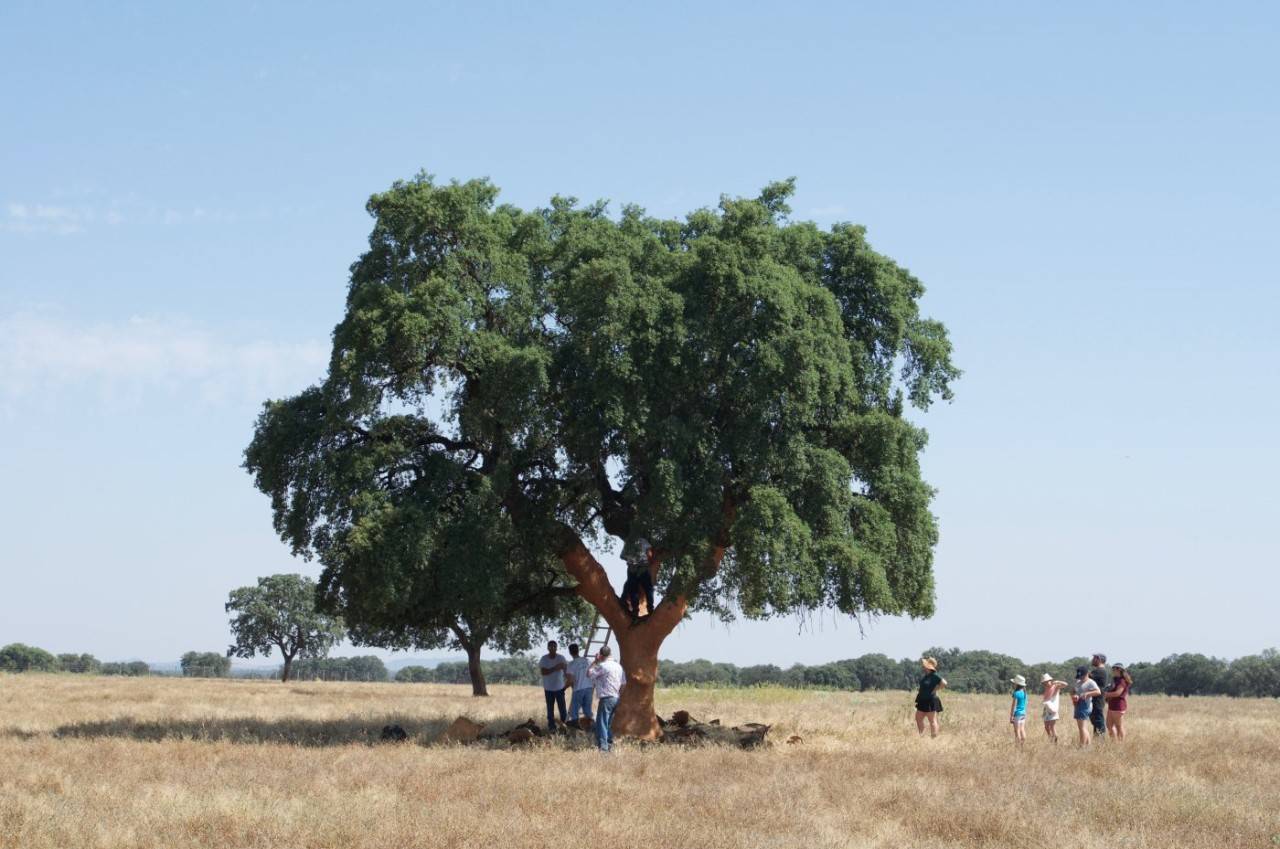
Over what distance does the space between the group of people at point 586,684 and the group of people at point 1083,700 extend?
6953 millimetres

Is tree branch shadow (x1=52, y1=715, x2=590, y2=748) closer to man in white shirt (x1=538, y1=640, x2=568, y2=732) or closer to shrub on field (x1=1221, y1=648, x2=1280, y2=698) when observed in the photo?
man in white shirt (x1=538, y1=640, x2=568, y2=732)

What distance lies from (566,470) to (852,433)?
6.57m

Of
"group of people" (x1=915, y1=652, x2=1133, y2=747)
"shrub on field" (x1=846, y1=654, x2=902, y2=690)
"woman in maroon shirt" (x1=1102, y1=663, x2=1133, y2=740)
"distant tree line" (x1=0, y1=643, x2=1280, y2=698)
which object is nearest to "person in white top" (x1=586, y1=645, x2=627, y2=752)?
"group of people" (x1=915, y1=652, x2=1133, y2=747)

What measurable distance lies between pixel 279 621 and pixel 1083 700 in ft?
256

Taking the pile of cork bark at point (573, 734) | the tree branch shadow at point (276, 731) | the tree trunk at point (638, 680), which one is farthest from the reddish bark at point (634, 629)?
the tree branch shadow at point (276, 731)

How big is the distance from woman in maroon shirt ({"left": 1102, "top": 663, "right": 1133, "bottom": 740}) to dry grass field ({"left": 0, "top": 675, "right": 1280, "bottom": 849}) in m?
0.53

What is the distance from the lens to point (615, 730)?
26703 millimetres

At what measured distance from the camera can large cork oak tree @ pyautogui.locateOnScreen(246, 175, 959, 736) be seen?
24.7 m

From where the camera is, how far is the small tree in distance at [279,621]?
92938 millimetres

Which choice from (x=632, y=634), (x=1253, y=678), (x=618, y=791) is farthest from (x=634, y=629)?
(x=1253, y=678)

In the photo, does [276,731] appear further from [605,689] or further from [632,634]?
[605,689]

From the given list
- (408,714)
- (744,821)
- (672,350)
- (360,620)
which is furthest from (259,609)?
(744,821)

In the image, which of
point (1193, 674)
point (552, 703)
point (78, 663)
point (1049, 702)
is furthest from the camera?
point (78, 663)

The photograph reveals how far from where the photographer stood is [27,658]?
16612 cm
